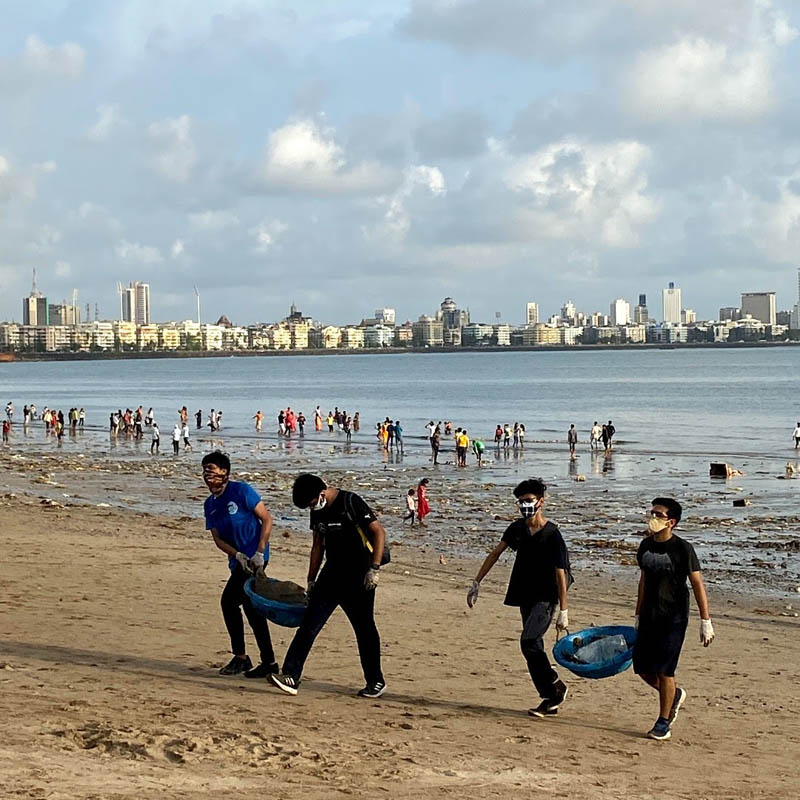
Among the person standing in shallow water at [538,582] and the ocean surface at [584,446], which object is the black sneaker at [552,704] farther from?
the ocean surface at [584,446]

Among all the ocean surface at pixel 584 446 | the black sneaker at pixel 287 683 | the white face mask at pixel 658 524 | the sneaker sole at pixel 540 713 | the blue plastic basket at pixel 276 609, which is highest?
the white face mask at pixel 658 524

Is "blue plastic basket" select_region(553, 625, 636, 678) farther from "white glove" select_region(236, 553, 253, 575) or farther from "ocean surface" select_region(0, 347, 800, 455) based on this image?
"ocean surface" select_region(0, 347, 800, 455)

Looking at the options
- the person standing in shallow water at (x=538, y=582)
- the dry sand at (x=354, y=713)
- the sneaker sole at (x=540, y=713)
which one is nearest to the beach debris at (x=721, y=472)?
the dry sand at (x=354, y=713)

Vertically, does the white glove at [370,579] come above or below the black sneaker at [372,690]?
above

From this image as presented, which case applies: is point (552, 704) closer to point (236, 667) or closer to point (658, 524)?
point (658, 524)

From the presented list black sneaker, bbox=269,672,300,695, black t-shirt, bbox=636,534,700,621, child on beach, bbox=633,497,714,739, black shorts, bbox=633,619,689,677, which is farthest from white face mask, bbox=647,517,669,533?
black sneaker, bbox=269,672,300,695

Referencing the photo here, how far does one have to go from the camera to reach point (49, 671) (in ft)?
28.3

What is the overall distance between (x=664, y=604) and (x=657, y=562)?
27 centimetres

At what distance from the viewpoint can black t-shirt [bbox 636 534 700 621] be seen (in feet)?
25.0

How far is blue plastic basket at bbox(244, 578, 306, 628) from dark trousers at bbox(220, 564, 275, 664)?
2.9 inches

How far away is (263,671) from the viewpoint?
8.81 m

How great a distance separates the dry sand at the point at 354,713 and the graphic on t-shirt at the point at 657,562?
1.11 metres

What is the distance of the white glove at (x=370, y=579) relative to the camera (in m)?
8.10

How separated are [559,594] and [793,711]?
2231 mm
